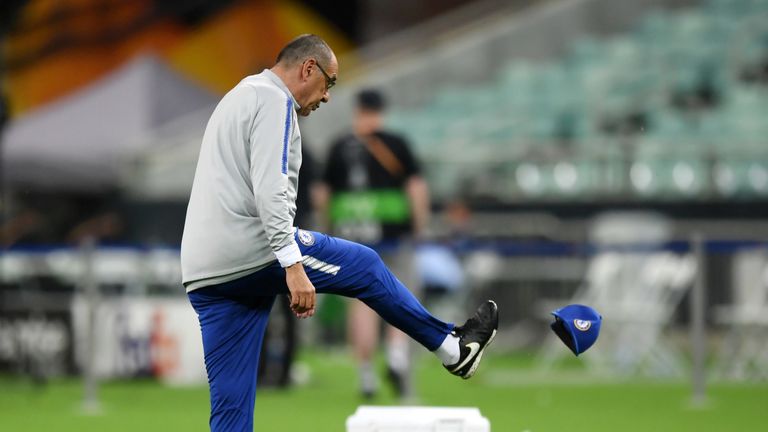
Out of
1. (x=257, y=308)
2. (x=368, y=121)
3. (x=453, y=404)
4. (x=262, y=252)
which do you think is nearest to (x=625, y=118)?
(x=368, y=121)

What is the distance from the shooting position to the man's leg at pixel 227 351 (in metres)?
6.72

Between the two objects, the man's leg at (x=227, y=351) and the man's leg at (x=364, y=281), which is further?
the man's leg at (x=227, y=351)

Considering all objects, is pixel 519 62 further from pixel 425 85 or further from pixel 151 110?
pixel 151 110

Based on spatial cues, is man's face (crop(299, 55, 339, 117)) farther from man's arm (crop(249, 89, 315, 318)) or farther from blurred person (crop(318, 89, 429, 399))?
blurred person (crop(318, 89, 429, 399))

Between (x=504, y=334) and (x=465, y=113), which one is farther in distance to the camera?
(x=465, y=113)

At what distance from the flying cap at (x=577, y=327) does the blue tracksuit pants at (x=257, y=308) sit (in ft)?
1.82

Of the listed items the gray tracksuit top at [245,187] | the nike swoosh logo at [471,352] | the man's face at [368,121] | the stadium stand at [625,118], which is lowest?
the nike swoosh logo at [471,352]

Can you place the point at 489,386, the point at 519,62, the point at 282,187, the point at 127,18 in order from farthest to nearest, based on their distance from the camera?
the point at 127,18, the point at 519,62, the point at 489,386, the point at 282,187

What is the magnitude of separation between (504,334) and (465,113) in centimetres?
515

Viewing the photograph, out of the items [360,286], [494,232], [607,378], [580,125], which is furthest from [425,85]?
[360,286]

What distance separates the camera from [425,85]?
2364cm

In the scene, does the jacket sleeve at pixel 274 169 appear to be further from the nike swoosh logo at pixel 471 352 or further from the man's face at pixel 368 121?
the man's face at pixel 368 121

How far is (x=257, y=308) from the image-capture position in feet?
22.4

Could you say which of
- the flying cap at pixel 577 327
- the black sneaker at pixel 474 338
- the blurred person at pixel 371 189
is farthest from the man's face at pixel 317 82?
the blurred person at pixel 371 189
